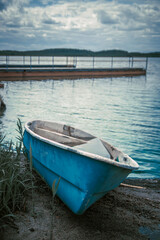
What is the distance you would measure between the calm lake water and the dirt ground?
6.44 ft

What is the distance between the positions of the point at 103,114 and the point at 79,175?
9.49m

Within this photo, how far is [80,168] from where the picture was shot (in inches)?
137

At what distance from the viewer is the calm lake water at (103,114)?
8039 mm

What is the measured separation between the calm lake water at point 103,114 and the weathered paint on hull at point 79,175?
8.75 ft

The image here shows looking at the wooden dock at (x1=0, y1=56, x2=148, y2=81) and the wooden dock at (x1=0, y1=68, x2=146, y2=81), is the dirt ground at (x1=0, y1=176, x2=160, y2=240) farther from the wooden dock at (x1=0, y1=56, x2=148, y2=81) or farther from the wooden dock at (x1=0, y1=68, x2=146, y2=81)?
the wooden dock at (x1=0, y1=68, x2=146, y2=81)

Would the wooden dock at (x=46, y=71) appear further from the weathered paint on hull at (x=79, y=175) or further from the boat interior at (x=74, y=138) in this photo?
the weathered paint on hull at (x=79, y=175)

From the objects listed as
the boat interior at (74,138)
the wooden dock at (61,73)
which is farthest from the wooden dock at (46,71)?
the boat interior at (74,138)

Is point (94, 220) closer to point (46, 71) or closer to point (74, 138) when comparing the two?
point (74, 138)

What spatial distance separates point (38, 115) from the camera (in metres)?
12.3

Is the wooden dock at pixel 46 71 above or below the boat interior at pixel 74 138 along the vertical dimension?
above

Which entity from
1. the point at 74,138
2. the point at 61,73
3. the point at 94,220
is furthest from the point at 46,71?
the point at 94,220

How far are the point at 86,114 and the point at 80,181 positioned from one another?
932cm

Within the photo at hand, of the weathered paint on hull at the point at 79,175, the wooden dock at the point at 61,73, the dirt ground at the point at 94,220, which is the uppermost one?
Answer: the wooden dock at the point at 61,73

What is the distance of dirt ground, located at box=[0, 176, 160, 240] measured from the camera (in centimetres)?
338
